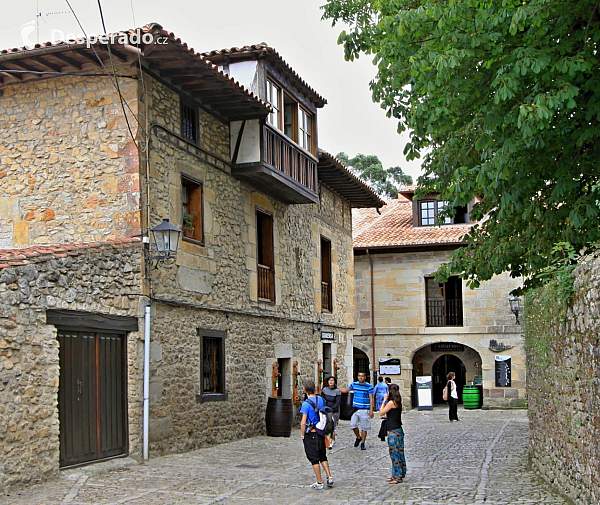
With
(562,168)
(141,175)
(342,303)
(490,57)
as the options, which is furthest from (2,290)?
(342,303)

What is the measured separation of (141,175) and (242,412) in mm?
5388

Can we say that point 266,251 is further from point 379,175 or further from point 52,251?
point 379,175

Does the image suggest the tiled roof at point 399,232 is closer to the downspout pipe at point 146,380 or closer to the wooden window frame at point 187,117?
the wooden window frame at point 187,117

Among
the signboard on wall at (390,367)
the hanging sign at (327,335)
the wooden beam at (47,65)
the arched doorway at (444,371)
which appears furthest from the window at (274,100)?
the arched doorway at (444,371)

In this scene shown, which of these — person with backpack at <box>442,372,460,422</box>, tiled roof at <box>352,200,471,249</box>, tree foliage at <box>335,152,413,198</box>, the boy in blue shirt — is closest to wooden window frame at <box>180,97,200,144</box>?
the boy in blue shirt

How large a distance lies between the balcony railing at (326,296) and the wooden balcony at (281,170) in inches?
146

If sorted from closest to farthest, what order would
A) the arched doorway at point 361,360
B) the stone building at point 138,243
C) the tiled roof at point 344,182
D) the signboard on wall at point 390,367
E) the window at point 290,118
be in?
1. the stone building at point 138,243
2. the window at point 290,118
3. the tiled roof at point 344,182
4. the signboard on wall at point 390,367
5. the arched doorway at point 361,360

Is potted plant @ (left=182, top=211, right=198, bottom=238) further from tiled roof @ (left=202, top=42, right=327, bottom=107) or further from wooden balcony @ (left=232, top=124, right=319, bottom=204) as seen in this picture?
tiled roof @ (left=202, top=42, right=327, bottom=107)

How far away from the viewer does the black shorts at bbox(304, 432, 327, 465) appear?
9234mm

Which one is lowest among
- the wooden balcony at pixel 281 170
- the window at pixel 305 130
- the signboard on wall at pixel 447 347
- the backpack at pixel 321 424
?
the backpack at pixel 321 424

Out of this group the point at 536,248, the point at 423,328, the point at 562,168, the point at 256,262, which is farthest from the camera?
the point at 423,328

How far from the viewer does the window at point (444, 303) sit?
26312 millimetres

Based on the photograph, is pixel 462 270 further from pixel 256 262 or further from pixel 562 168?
pixel 256 262

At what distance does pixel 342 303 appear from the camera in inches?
859
